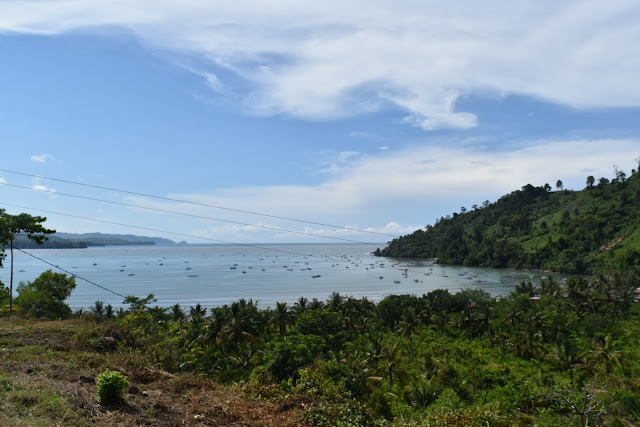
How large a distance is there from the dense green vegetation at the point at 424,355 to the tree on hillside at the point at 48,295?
3519 millimetres

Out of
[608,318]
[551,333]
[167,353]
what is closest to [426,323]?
[551,333]

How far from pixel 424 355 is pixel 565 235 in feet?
415

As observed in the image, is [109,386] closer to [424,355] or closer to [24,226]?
[24,226]

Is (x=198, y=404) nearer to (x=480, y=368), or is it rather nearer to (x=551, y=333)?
(x=480, y=368)

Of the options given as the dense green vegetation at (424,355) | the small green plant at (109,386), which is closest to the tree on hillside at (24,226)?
the dense green vegetation at (424,355)

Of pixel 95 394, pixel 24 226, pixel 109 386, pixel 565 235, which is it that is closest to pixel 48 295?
pixel 24 226

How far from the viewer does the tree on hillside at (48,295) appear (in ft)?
162

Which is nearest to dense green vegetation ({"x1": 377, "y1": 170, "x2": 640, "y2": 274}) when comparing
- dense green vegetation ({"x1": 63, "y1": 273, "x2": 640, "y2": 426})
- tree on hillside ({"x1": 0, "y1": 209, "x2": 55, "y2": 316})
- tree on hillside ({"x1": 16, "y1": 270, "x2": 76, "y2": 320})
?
dense green vegetation ({"x1": 63, "y1": 273, "x2": 640, "y2": 426})

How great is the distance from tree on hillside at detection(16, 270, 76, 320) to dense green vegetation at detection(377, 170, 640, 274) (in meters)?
131

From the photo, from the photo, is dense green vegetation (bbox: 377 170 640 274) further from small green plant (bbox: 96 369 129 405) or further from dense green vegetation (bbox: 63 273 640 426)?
small green plant (bbox: 96 369 129 405)

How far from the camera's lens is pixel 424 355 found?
4712 cm

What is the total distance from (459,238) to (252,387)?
18644cm

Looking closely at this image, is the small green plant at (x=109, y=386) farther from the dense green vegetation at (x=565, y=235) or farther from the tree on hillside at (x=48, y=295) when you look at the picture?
the dense green vegetation at (x=565, y=235)

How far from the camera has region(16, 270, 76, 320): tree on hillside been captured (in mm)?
49281
